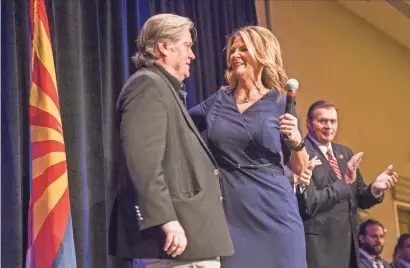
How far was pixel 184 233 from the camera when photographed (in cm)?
222

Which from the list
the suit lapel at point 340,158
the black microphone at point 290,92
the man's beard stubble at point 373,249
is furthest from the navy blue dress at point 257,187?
the man's beard stubble at point 373,249

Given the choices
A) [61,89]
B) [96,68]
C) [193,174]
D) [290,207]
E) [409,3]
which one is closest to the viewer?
[193,174]

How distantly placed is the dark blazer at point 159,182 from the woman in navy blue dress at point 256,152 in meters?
0.21

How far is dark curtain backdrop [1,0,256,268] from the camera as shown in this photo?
3.19m

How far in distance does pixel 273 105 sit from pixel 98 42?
4.72ft

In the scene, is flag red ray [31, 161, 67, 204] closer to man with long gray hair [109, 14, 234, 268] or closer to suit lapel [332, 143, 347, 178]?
man with long gray hair [109, 14, 234, 268]

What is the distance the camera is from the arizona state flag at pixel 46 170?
2.99 metres

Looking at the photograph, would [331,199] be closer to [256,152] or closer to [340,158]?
[340,158]

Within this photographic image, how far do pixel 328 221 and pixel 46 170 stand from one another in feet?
4.42

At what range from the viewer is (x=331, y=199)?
11.0 feet

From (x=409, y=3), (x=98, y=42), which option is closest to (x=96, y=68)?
(x=98, y=42)

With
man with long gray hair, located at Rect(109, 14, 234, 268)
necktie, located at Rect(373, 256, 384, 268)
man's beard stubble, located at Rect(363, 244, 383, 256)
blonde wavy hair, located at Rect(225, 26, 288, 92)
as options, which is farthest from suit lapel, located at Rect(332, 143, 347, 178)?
man's beard stubble, located at Rect(363, 244, 383, 256)

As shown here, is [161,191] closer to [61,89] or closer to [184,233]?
[184,233]

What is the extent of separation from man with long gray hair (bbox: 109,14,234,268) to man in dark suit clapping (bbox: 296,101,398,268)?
104cm
